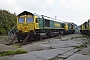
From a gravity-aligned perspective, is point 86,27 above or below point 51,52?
above

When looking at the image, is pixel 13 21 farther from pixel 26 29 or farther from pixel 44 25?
pixel 26 29

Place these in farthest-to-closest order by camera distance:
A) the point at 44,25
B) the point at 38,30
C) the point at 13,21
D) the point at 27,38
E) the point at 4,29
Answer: the point at 13,21 < the point at 4,29 < the point at 44,25 < the point at 38,30 < the point at 27,38

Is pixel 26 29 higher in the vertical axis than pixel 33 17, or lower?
lower

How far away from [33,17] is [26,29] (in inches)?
65.4

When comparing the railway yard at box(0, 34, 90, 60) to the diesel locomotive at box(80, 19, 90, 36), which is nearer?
the railway yard at box(0, 34, 90, 60)

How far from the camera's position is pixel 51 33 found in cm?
2827

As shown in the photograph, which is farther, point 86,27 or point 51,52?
point 86,27

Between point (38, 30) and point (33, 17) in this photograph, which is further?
point (38, 30)

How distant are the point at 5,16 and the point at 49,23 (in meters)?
9.63

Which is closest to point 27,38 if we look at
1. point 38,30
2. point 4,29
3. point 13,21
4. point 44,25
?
point 38,30

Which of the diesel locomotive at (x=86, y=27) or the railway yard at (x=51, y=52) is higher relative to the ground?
the diesel locomotive at (x=86, y=27)

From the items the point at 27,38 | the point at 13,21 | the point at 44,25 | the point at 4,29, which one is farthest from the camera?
the point at 13,21

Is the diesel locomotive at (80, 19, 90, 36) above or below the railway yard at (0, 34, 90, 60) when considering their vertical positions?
above

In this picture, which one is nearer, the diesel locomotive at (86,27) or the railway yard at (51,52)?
the railway yard at (51,52)
